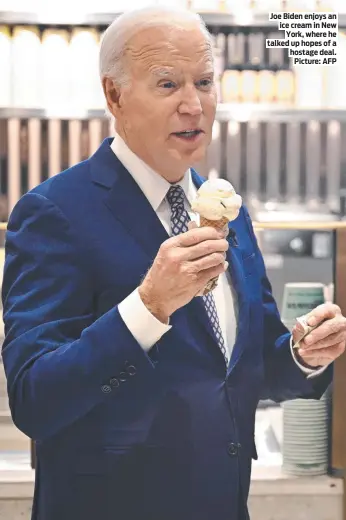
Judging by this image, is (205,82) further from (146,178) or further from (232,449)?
(232,449)

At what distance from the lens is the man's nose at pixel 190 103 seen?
50.9 inches

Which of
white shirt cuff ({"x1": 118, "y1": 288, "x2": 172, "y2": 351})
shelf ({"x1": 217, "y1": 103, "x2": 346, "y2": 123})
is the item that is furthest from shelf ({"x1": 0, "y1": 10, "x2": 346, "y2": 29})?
white shirt cuff ({"x1": 118, "y1": 288, "x2": 172, "y2": 351})

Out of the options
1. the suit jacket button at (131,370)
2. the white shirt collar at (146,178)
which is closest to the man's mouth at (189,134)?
the white shirt collar at (146,178)

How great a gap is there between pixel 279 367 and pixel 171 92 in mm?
545

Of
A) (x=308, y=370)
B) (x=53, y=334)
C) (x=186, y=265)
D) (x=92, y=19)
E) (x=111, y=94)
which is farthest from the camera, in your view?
(x=92, y=19)

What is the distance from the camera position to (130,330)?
3.95 feet

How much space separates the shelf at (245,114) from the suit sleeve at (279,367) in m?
2.52

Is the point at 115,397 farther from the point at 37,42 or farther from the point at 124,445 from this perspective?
the point at 37,42

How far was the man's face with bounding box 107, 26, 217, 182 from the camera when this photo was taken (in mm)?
1299

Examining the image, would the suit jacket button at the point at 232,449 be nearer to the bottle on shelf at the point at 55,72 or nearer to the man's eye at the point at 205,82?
the man's eye at the point at 205,82

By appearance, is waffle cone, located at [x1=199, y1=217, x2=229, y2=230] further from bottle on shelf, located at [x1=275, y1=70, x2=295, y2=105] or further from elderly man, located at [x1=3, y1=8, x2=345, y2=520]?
bottle on shelf, located at [x1=275, y1=70, x2=295, y2=105]

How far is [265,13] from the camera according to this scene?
400 cm

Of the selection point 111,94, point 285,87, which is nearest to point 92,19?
point 285,87

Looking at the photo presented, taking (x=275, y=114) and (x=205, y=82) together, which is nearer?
(x=205, y=82)
